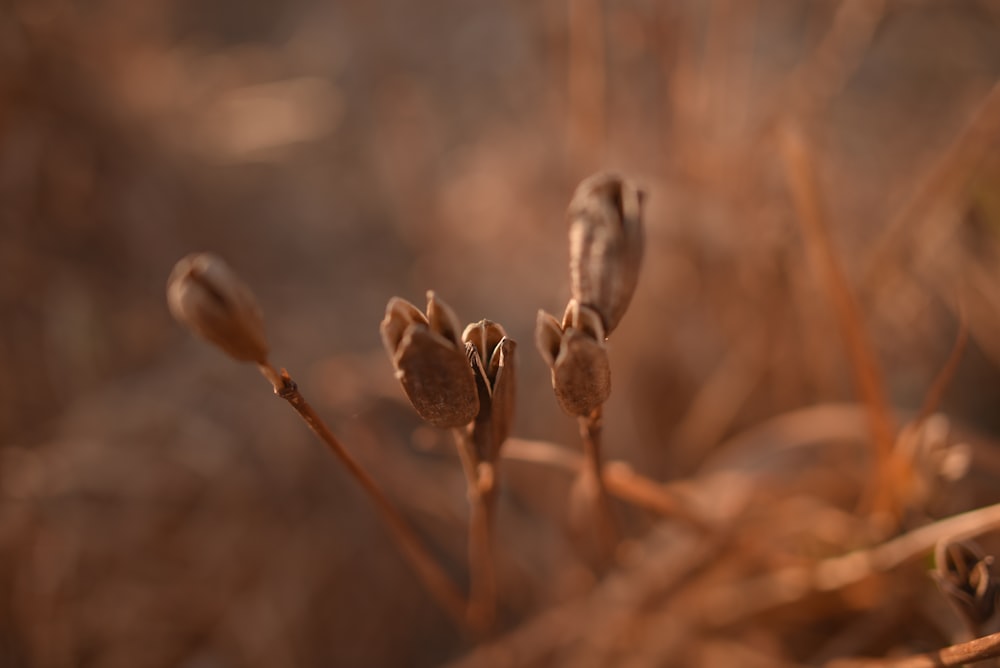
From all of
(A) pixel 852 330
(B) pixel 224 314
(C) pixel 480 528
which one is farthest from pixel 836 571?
(B) pixel 224 314

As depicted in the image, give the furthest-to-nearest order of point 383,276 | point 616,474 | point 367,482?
point 383,276, point 616,474, point 367,482

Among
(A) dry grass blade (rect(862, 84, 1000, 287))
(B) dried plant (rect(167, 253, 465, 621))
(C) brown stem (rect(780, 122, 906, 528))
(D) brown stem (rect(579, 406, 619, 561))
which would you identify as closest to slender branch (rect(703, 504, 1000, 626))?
(C) brown stem (rect(780, 122, 906, 528))

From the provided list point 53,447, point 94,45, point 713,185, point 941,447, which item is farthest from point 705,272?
point 94,45

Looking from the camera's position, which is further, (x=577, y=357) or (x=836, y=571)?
(x=836, y=571)

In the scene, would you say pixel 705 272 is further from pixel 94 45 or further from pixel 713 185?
pixel 94 45

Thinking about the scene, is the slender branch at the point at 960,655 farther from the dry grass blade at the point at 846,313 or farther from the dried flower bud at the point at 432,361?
the dried flower bud at the point at 432,361

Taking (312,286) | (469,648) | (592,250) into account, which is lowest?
(469,648)

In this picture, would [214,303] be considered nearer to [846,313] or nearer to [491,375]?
[491,375]
